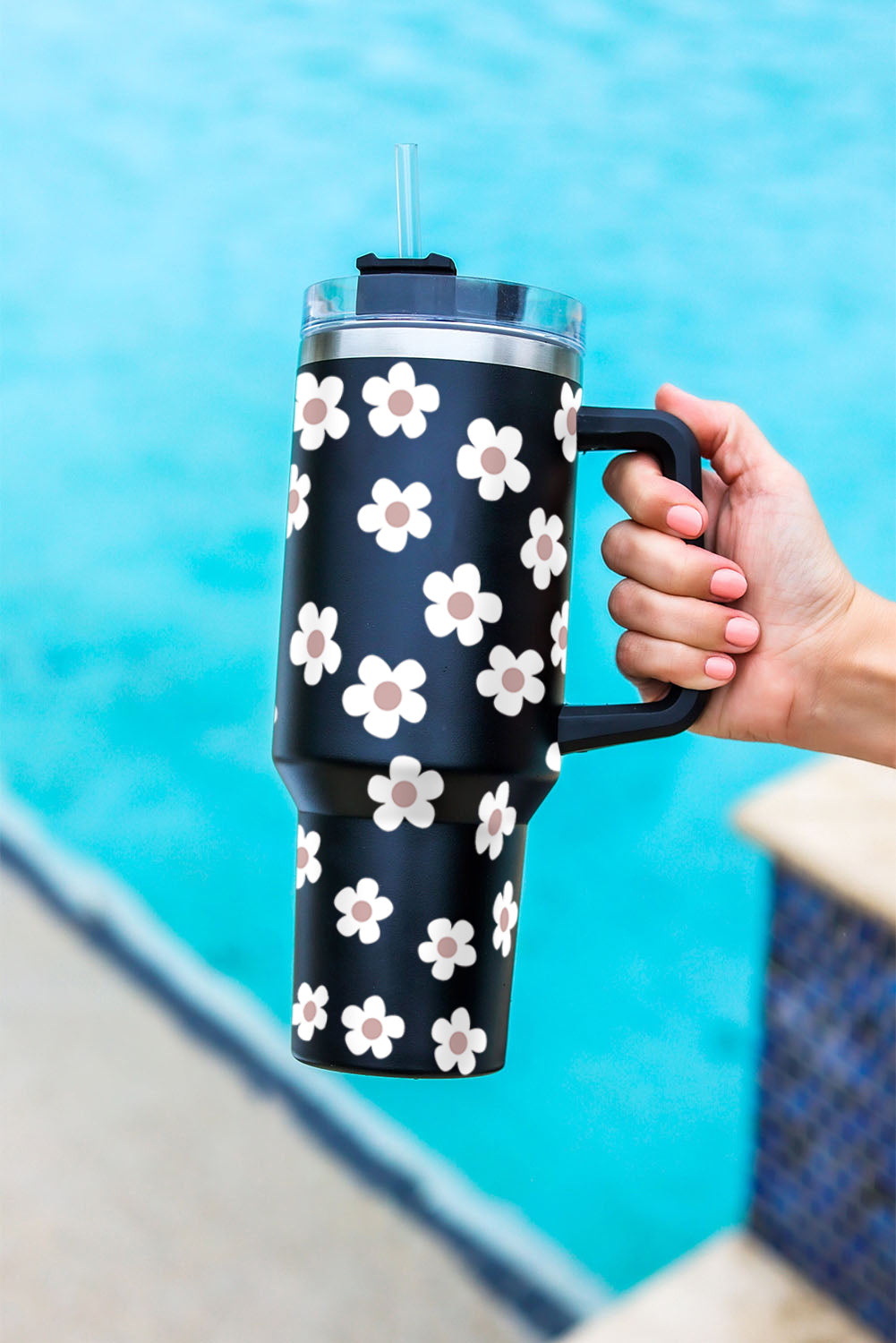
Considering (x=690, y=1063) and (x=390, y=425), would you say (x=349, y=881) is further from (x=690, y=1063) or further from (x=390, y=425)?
(x=690, y=1063)

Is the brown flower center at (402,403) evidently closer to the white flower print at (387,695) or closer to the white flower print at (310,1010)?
the white flower print at (387,695)

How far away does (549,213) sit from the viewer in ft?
6.97

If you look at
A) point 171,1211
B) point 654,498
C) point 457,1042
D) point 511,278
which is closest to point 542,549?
point 654,498

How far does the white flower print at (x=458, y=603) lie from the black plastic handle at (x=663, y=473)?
0.09m

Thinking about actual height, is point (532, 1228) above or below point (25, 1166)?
below

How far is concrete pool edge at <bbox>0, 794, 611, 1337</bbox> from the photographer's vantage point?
209 cm

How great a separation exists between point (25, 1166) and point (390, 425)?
6.14 ft

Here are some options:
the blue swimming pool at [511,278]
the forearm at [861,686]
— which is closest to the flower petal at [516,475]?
the forearm at [861,686]

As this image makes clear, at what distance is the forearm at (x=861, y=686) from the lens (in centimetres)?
84

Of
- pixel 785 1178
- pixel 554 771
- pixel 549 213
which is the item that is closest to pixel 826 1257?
pixel 785 1178

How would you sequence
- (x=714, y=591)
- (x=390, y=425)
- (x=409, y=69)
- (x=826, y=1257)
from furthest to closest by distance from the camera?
(x=409, y=69), (x=826, y=1257), (x=714, y=591), (x=390, y=425)

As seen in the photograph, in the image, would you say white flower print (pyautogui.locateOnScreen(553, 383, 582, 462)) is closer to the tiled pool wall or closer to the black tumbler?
the black tumbler

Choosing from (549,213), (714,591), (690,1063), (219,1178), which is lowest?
(219,1178)

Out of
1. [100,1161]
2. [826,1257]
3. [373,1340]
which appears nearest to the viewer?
[826,1257]
